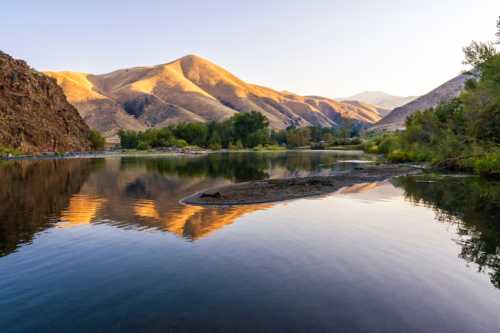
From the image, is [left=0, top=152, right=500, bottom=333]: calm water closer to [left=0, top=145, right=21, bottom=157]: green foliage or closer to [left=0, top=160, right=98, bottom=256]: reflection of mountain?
[left=0, top=160, right=98, bottom=256]: reflection of mountain

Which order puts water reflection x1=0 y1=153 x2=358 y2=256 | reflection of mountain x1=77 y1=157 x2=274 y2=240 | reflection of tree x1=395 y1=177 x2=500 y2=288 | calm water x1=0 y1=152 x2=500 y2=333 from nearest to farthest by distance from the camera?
1. calm water x1=0 y1=152 x2=500 y2=333
2. reflection of tree x1=395 y1=177 x2=500 y2=288
3. water reflection x1=0 y1=153 x2=358 y2=256
4. reflection of mountain x1=77 y1=157 x2=274 y2=240

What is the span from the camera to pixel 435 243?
77.2ft

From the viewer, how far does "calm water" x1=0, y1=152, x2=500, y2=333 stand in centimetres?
1325

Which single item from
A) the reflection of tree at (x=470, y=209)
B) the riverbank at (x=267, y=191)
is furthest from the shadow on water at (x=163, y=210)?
the riverbank at (x=267, y=191)

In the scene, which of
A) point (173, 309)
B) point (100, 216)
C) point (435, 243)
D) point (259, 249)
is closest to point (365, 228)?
point (435, 243)

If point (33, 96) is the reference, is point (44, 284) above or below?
below

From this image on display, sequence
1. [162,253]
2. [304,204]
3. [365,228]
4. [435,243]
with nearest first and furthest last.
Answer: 1. [162,253]
2. [435,243]
3. [365,228]
4. [304,204]

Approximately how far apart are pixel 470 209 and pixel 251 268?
26444 millimetres

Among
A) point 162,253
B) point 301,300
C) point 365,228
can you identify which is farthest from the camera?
point 365,228

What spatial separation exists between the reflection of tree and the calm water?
184 mm

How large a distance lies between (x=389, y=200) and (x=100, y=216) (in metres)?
30.9

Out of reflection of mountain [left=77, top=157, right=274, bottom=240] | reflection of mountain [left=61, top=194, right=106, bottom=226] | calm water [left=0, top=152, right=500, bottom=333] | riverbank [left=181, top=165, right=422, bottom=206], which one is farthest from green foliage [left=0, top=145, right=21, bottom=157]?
riverbank [left=181, top=165, right=422, bottom=206]

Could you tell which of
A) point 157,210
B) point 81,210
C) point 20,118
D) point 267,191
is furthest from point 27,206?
point 20,118

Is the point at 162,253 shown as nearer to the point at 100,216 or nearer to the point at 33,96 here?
the point at 100,216
